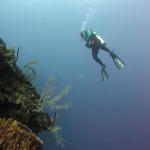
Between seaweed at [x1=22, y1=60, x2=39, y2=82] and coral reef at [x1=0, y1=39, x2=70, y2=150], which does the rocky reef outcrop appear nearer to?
coral reef at [x1=0, y1=39, x2=70, y2=150]

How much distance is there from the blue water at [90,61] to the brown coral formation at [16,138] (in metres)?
17.9

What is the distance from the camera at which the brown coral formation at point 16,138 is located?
3803 millimetres

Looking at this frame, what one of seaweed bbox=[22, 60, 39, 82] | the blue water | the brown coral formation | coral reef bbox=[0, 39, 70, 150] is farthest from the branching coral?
the blue water

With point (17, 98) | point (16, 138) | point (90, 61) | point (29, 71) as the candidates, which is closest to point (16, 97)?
point (17, 98)

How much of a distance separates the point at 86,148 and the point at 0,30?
10012mm

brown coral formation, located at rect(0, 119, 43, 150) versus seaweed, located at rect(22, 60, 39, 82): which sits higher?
seaweed, located at rect(22, 60, 39, 82)

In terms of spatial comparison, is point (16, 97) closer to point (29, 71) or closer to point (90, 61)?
point (29, 71)


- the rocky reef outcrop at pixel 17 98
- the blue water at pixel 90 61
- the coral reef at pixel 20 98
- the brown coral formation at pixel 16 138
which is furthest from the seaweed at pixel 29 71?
the blue water at pixel 90 61

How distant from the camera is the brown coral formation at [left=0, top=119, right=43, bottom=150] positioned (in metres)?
3.80

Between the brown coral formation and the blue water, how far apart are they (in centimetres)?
1795

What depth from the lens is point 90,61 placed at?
3066 centimetres

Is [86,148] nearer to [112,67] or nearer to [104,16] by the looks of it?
[112,67]

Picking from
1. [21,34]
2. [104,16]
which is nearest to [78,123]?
[21,34]

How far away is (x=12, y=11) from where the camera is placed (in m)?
24.3
